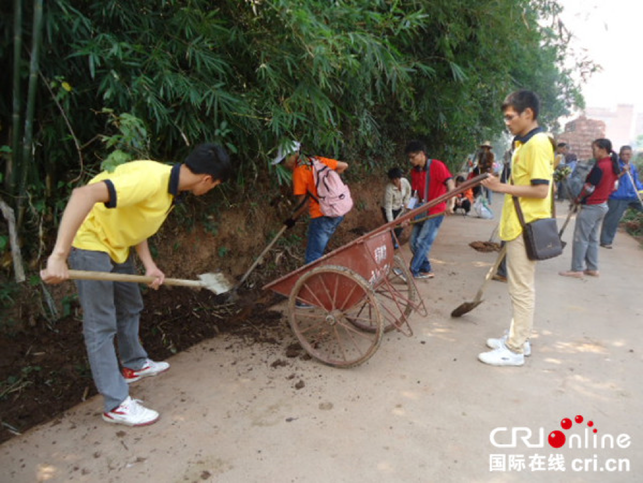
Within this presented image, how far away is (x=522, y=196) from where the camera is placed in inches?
108

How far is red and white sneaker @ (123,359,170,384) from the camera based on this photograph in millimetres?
2711

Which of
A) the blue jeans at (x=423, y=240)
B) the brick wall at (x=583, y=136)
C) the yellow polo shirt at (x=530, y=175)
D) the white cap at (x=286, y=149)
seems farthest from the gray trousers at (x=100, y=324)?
the brick wall at (x=583, y=136)

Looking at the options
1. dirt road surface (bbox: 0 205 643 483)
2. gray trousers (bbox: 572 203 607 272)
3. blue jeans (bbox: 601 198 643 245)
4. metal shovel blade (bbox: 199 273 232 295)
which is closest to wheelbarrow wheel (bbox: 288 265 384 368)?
dirt road surface (bbox: 0 205 643 483)

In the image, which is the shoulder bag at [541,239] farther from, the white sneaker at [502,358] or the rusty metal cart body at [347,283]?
the white sneaker at [502,358]

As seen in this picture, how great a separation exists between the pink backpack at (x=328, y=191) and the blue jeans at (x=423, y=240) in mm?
1362

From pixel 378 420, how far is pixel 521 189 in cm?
174

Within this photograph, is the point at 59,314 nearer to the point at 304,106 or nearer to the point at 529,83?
the point at 304,106

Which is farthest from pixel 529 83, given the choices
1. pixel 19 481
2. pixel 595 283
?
pixel 19 481

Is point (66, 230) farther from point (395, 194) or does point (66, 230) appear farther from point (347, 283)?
point (395, 194)

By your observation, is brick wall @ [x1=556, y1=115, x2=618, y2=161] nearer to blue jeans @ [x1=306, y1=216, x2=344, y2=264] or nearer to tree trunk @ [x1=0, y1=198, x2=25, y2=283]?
blue jeans @ [x1=306, y1=216, x2=344, y2=264]

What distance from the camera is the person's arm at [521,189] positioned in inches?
105

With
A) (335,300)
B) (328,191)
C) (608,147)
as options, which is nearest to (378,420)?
(335,300)

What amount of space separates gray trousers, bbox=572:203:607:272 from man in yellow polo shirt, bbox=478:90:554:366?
2683mm

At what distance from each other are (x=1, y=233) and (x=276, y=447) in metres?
2.22
